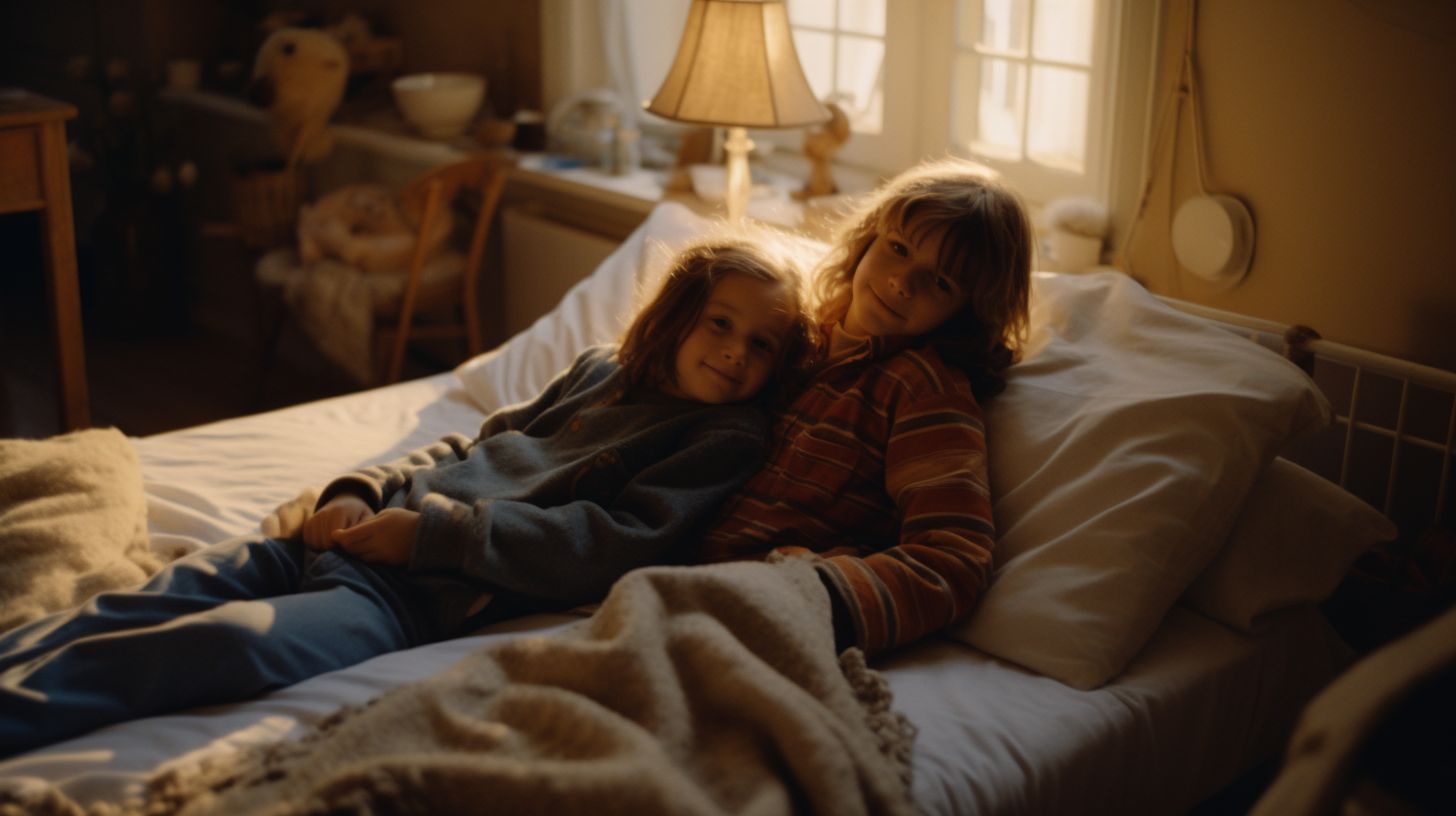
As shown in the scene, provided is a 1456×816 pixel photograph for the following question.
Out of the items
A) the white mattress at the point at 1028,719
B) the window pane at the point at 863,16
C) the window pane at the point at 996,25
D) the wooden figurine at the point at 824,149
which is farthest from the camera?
the window pane at the point at 863,16

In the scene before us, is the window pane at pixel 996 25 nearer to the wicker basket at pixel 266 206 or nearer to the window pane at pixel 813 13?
the window pane at pixel 813 13

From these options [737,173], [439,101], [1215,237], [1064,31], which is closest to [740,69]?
[737,173]

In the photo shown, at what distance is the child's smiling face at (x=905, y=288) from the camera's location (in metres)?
1.56

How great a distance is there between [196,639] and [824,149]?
69.6 inches

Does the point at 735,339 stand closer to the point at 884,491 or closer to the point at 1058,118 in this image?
the point at 884,491

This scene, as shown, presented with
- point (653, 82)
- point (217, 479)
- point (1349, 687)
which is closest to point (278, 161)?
point (653, 82)

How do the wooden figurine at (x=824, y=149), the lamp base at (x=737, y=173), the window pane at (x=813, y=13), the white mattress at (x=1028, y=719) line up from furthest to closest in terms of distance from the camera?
the window pane at (x=813, y=13) → the wooden figurine at (x=824, y=149) → the lamp base at (x=737, y=173) → the white mattress at (x=1028, y=719)

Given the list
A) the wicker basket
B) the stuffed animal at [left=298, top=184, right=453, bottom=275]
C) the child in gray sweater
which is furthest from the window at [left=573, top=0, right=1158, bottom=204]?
the wicker basket

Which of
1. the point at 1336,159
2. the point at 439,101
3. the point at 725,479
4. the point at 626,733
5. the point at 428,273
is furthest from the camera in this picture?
the point at 439,101

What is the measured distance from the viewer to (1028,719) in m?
1.32

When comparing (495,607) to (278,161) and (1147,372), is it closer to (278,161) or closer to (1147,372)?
(1147,372)

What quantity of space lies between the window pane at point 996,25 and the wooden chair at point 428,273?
118 centimetres

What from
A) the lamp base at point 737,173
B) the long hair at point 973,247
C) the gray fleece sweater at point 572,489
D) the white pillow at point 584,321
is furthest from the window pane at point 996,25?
the gray fleece sweater at point 572,489

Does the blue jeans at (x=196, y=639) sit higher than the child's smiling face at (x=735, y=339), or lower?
lower
